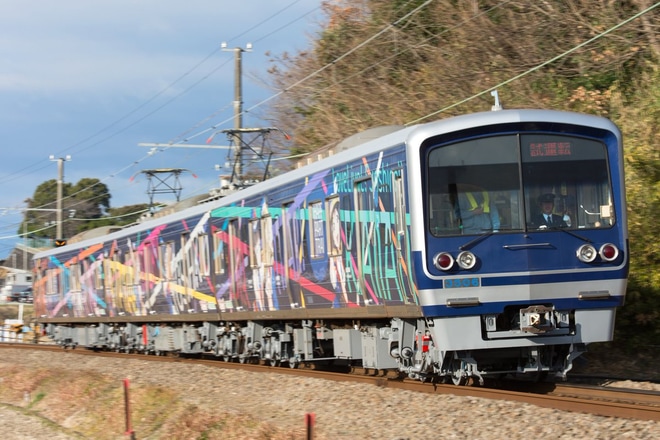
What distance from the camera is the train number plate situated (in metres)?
10.3

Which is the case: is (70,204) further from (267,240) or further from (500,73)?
(267,240)

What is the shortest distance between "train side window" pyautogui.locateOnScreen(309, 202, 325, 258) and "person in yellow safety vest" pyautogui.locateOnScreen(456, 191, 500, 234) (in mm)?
2734

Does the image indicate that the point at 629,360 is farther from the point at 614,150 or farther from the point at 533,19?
the point at 533,19

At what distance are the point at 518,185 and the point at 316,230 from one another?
10.8 ft

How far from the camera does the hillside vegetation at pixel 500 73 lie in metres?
14.8

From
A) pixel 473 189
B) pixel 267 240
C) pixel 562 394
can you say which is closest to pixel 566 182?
pixel 473 189

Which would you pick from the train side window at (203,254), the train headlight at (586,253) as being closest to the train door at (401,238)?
the train headlight at (586,253)

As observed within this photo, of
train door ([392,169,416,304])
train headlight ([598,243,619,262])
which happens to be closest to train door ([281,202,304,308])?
train door ([392,169,416,304])

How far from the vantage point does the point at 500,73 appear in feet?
76.9

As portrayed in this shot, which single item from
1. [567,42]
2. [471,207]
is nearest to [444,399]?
[471,207]

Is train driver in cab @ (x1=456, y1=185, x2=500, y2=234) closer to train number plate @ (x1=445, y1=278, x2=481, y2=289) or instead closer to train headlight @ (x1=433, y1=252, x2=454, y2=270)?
train headlight @ (x1=433, y1=252, x2=454, y2=270)

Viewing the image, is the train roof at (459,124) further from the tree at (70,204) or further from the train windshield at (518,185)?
the tree at (70,204)

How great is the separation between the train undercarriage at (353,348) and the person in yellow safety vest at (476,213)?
1062mm

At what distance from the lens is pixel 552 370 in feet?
35.9
